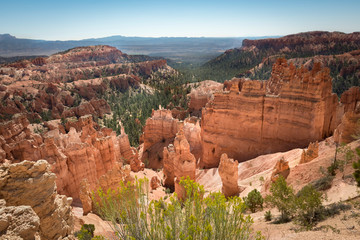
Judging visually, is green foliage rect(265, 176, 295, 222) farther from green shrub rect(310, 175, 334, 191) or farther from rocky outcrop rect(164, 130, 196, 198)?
rocky outcrop rect(164, 130, 196, 198)

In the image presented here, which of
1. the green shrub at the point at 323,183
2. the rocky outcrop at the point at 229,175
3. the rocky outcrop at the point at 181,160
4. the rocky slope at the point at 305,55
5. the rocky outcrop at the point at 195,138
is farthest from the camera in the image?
the rocky slope at the point at 305,55

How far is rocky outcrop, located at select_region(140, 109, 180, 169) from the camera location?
34225 millimetres

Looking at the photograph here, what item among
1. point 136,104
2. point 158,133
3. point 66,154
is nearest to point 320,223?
point 66,154

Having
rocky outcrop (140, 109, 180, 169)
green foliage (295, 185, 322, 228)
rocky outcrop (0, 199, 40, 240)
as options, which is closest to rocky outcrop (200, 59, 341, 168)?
rocky outcrop (140, 109, 180, 169)

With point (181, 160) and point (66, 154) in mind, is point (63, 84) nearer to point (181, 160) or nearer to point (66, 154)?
point (66, 154)

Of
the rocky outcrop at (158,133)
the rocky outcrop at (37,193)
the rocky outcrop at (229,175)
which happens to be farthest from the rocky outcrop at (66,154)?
the rocky outcrop at (158,133)

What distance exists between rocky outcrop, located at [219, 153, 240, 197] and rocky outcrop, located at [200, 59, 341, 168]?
7.77 m

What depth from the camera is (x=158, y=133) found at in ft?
116

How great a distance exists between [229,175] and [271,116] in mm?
9007

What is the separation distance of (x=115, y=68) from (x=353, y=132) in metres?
101

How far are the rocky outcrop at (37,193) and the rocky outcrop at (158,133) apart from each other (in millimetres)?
26115

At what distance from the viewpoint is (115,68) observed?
341 feet

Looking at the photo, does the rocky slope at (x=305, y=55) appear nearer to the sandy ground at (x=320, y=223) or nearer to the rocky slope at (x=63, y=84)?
the rocky slope at (x=63, y=84)

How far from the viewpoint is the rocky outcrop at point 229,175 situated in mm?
16047
